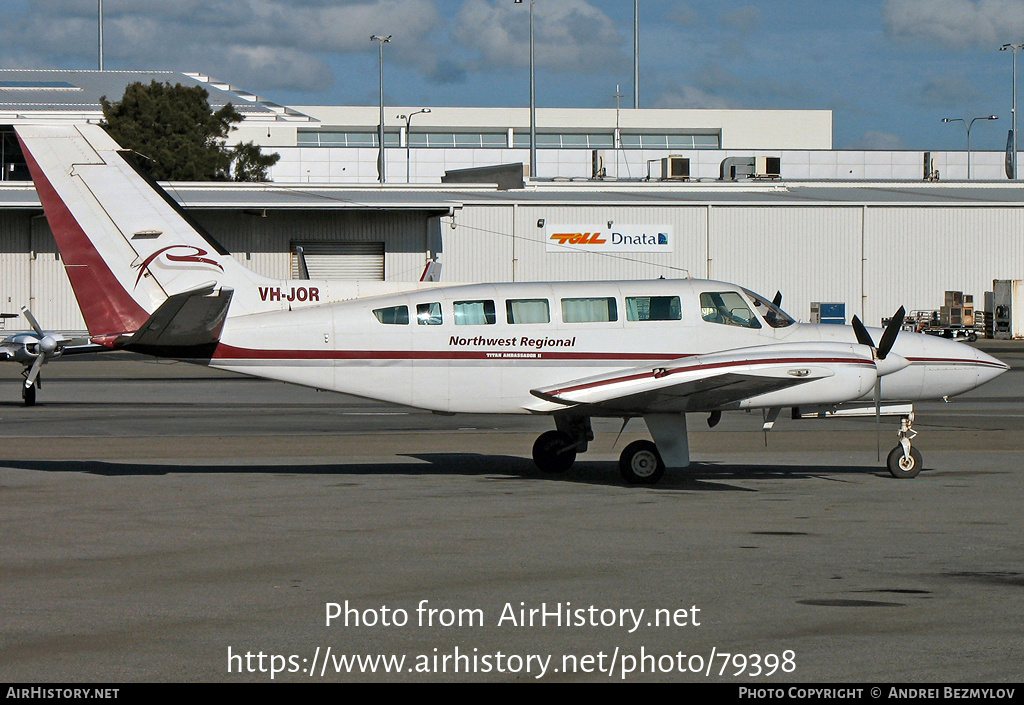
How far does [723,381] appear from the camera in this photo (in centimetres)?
1438

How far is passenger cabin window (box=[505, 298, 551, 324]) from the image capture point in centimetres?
1572

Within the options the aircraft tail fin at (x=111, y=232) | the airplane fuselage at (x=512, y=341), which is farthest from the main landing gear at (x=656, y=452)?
the aircraft tail fin at (x=111, y=232)

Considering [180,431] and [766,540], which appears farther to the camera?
[180,431]

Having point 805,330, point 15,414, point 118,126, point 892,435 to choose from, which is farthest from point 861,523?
point 118,126

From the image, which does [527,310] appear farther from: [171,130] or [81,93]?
[81,93]

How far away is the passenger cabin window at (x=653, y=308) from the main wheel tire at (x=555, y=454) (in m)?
1.98

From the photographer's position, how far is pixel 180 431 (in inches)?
840

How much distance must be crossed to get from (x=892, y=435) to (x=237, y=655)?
16.4 m

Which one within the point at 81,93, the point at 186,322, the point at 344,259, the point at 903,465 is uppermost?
the point at 81,93

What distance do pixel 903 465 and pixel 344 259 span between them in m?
41.3

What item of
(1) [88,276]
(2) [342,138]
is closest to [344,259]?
(1) [88,276]

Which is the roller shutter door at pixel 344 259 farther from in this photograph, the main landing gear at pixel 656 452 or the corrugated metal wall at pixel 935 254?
the main landing gear at pixel 656 452

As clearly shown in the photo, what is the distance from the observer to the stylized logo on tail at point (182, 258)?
51.0ft

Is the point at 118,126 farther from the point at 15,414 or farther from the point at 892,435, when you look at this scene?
the point at 892,435
